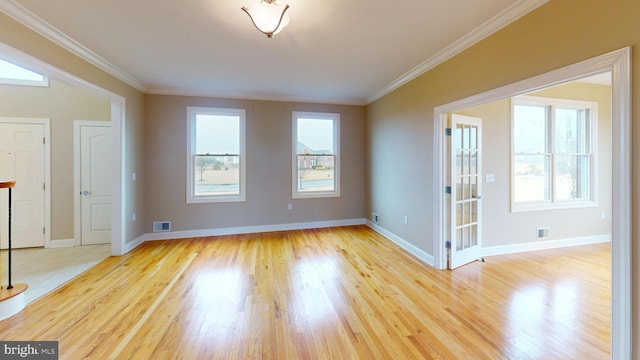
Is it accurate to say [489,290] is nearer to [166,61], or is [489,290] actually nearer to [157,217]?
[166,61]

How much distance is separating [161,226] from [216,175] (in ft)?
4.49

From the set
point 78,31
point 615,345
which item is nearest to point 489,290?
point 615,345

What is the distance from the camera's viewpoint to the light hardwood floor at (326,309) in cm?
194

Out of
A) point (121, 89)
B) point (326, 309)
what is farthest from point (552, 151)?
point (121, 89)

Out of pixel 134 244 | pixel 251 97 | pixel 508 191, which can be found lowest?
pixel 134 244

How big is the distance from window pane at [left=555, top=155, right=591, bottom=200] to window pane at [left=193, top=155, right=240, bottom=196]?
5.87 m

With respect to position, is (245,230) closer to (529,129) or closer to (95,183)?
(95,183)

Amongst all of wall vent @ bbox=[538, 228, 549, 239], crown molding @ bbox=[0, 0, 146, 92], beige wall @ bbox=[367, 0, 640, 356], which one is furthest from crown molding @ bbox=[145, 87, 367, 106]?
wall vent @ bbox=[538, 228, 549, 239]

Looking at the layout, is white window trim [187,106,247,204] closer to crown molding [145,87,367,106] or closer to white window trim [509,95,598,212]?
crown molding [145,87,367,106]

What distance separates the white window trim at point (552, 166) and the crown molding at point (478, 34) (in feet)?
5.42

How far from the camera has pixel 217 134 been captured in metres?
5.06

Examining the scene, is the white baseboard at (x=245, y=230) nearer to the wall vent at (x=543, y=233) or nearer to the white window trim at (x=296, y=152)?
the white window trim at (x=296, y=152)

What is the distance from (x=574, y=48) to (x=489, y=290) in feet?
7.89

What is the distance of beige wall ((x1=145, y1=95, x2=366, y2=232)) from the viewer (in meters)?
4.76
